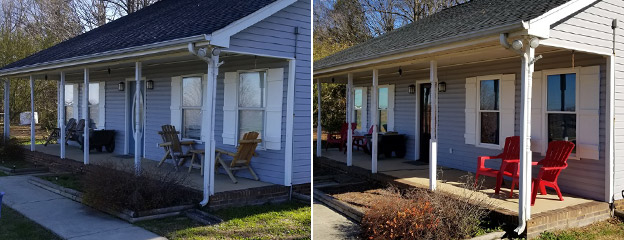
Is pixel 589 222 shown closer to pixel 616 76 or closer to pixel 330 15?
pixel 616 76

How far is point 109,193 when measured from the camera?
682 centimetres

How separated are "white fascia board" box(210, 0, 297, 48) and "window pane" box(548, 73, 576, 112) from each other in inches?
166

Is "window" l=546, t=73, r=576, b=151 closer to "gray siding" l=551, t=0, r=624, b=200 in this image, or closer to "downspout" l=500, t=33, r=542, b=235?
"gray siding" l=551, t=0, r=624, b=200

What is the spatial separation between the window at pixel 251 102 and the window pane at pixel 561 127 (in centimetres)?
461

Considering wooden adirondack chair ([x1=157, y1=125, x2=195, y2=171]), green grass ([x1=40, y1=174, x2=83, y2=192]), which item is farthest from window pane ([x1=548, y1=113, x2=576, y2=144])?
green grass ([x1=40, y1=174, x2=83, y2=192])

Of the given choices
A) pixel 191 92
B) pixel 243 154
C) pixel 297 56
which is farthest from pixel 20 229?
pixel 297 56

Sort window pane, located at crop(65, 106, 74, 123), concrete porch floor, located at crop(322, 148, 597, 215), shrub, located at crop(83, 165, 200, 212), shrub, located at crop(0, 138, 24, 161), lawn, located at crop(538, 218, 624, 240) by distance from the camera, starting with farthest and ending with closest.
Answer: window pane, located at crop(65, 106, 74, 123) < shrub, located at crop(0, 138, 24, 161) < shrub, located at crop(83, 165, 200, 212) < concrete porch floor, located at crop(322, 148, 597, 215) < lawn, located at crop(538, 218, 624, 240)

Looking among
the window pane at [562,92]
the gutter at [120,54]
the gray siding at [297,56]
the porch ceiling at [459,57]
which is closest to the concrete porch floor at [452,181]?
the window pane at [562,92]

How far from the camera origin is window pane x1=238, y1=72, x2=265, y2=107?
8531 mm

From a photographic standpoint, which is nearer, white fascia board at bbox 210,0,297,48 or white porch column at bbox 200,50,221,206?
white fascia board at bbox 210,0,297,48

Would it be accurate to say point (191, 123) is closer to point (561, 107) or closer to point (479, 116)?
point (479, 116)

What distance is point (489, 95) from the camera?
911cm

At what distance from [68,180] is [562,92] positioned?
903 cm

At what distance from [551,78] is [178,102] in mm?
6944
